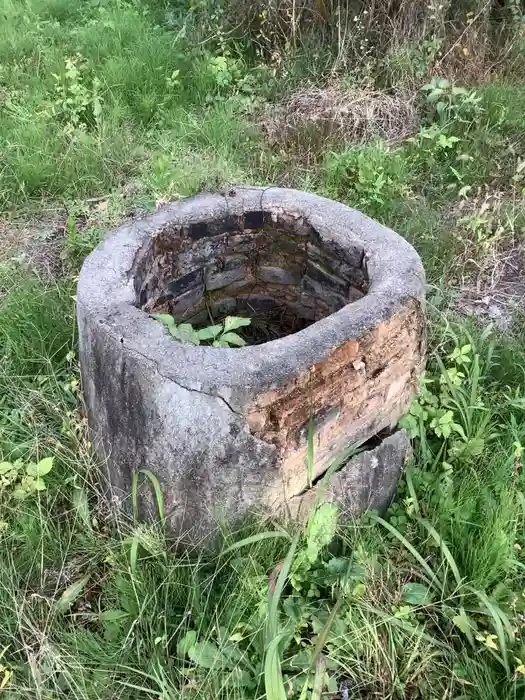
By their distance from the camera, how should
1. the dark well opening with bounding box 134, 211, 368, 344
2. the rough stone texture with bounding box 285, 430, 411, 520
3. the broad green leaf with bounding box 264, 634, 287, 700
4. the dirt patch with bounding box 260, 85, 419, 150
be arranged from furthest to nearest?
the dirt patch with bounding box 260, 85, 419, 150
the dark well opening with bounding box 134, 211, 368, 344
the rough stone texture with bounding box 285, 430, 411, 520
the broad green leaf with bounding box 264, 634, 287, 700

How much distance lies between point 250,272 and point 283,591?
4.38ft

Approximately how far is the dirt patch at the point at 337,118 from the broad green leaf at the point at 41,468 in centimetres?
265

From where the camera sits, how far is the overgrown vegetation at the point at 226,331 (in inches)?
77.6

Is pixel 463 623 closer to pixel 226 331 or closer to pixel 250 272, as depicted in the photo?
pixel 226 331

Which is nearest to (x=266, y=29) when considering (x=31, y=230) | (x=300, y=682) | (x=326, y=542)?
(x=31, y=230)

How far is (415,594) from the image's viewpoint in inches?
82.4

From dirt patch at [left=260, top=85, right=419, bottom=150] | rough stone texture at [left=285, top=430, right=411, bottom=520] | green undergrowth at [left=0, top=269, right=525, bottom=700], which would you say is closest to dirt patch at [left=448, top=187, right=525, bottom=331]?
dirt patch at [left=260, top=85, right=419, bottom=150]

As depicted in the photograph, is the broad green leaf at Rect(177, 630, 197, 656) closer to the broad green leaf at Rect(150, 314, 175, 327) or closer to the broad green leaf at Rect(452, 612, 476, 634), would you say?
the broad green leaf at Rect(452, 612, 476, 634)

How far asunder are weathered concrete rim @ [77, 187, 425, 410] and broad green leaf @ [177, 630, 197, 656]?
66cm

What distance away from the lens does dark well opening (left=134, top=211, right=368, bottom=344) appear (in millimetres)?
2609

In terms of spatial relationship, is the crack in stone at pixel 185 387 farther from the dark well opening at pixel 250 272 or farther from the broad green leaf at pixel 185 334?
the dark well opening at pixel 250 272

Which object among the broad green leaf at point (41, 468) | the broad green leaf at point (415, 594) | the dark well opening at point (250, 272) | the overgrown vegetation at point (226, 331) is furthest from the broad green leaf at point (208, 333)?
the broad green leaf at point (415, 594)

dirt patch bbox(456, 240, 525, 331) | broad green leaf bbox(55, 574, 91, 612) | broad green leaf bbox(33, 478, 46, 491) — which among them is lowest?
broad green leaf bbox(55, 574, 91, 612)

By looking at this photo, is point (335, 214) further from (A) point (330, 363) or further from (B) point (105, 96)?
(B) point (105, 96)
